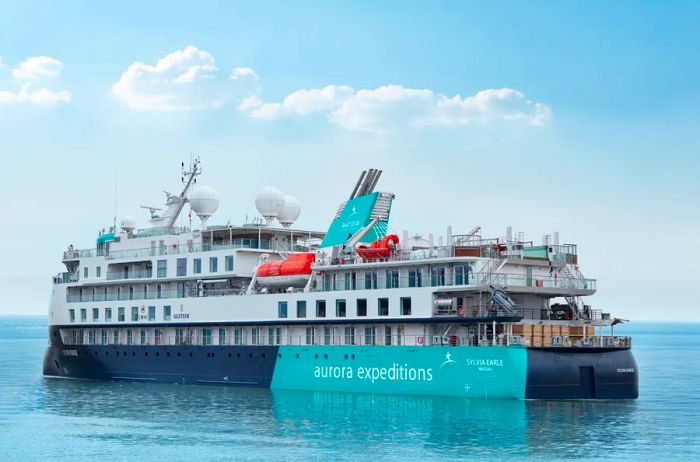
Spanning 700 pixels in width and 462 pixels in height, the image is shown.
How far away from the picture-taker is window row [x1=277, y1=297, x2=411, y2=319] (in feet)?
180

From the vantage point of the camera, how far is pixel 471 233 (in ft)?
180

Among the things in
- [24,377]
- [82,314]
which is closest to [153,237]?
[82,314]

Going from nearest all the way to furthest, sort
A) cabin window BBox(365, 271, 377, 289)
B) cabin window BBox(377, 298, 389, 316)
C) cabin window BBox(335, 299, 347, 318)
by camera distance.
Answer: cabin window BBox(377, 298, 389, 316) < cabin window BBox(365, 271, 377, 289) < cabin window BBox(335, 299, 347, 318)

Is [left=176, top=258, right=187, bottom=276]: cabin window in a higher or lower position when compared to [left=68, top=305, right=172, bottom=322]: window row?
higher

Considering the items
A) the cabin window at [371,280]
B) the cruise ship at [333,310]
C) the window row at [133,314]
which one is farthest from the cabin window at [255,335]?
the cabin window at [371,280]

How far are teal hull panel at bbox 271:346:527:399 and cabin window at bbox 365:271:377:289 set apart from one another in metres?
3.35

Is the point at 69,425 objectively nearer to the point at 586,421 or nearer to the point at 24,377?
the point at 586,421

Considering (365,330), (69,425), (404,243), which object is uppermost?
(404,243)

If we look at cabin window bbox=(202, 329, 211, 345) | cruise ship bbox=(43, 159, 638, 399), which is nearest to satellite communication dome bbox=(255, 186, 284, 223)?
cruise ship bbox=(43, 159, 638, 399)

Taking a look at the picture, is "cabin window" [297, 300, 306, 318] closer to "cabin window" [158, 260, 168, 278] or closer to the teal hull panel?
the teal hull panel

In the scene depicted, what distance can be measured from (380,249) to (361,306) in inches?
126

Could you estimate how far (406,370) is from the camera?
53875 mm

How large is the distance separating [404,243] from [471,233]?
13.9 ft

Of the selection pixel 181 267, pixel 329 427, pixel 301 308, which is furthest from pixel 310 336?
pixel 329 427
